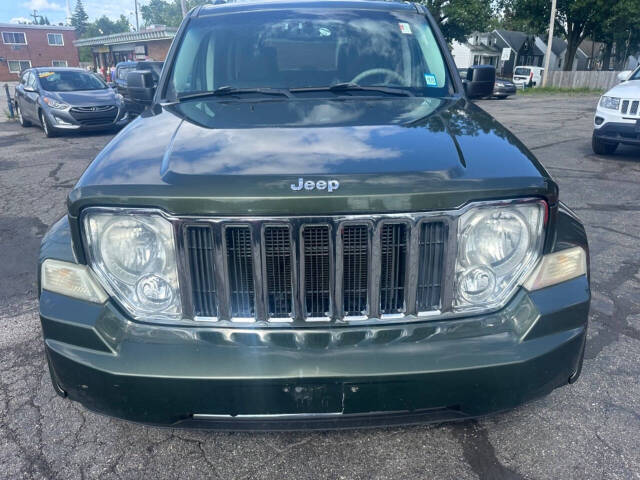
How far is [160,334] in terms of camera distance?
1.84 meters

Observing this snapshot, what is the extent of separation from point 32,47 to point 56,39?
120 inches

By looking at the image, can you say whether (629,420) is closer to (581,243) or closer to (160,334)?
(581,243)

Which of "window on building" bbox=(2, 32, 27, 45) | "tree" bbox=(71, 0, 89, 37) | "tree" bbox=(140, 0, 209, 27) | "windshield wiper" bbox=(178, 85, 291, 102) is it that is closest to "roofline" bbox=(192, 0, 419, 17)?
"windshield wiper" bbox=(178, 85, 291, 102)

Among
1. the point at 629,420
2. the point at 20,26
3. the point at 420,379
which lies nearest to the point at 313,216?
the point at 420,379

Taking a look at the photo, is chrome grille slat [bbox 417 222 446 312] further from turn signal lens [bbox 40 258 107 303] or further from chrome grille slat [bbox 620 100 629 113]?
chrome grille slat [bbox 620 100 629 113]

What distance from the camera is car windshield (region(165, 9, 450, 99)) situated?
122 inches

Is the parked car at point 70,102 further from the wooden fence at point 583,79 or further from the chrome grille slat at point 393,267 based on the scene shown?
the wooden fence at point 583,79

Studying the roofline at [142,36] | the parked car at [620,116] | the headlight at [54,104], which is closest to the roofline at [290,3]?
the parked car at [620,116]

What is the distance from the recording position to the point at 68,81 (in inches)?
515

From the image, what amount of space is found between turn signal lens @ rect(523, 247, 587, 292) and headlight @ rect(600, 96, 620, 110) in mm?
7272

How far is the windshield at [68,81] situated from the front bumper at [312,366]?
12731mm

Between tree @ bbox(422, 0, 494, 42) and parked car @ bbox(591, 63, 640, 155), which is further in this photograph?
tree @ bbox(422, 0, 494, 42)

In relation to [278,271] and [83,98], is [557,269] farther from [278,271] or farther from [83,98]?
[83,98]

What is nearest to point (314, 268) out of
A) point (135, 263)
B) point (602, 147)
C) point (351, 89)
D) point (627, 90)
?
point (135, 263)
